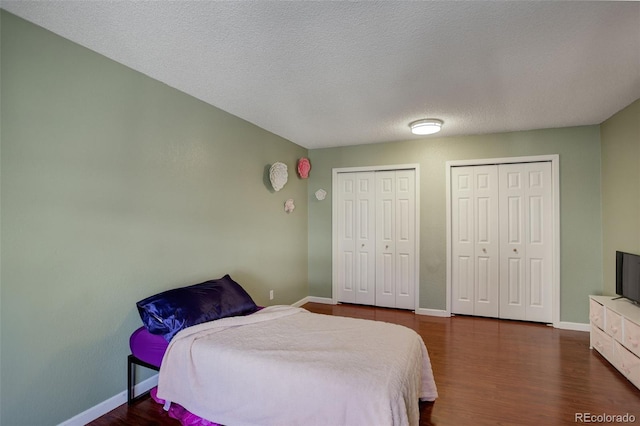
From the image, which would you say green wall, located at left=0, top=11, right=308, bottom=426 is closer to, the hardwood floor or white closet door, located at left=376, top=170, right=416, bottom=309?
the hardwood floor

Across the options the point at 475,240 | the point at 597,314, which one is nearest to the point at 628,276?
the point at 597,314

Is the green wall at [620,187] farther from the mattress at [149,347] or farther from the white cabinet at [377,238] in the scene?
the mattress at [149,347]

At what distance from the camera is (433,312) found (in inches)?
168

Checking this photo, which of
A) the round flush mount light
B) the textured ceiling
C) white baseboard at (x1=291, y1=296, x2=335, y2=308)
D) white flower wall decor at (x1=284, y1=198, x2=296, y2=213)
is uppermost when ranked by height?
the textured ceiling

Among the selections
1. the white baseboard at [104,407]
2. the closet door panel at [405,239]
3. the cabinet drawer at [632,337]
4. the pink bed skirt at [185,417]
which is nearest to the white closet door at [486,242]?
the closet door panel at [405,239]

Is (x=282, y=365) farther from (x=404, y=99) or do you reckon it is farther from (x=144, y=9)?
(x=404, y=99)

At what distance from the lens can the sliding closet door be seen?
4.66m

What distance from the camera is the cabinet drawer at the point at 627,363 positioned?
2.37 metres

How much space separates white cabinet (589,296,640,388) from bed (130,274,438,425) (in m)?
1.65

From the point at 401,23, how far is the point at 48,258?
2498 millimetres

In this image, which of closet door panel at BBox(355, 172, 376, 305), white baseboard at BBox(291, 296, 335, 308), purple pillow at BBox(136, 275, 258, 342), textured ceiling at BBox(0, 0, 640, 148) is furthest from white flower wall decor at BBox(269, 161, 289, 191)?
white baseboard at BBox(291, 296, 335, 308)

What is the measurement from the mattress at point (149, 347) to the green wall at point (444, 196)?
296 cm

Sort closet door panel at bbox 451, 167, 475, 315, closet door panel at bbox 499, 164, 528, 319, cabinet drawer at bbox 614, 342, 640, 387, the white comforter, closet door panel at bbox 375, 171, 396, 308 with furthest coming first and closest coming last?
closet door panel at bbox 375, 171, 396, 308, closet door panel at bbox 451, 167, 475, 315, closet door panel at bbox 499, 164, 528, 319, cabinet drawer at bbox 614, 342, 640, 387, the white comforter

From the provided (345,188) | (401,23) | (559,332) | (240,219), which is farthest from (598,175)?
(240,219)
